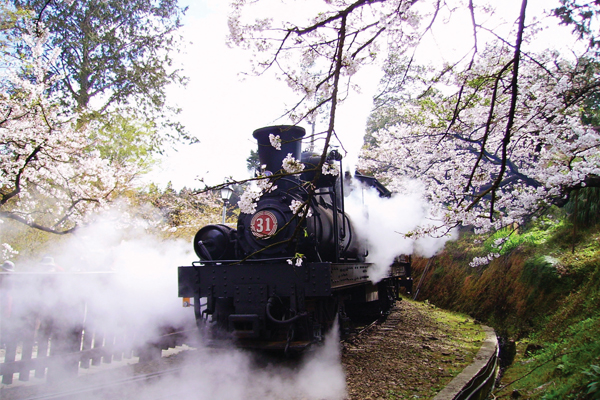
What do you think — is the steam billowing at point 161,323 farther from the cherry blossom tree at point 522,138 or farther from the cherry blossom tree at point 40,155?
the cherry blossom tree at point 40,155

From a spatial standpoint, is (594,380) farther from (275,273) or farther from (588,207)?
(588,207)

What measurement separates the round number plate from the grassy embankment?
3529mm

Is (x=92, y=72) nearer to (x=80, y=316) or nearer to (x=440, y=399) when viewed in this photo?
(x=80, y=316)

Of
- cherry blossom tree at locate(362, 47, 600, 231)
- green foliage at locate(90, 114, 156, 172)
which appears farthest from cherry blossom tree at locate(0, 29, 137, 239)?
cherry blossom tree at locate(362, 47, 600, 231)

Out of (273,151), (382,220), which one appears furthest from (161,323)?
Result: (382,220)

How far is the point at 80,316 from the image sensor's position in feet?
19.7

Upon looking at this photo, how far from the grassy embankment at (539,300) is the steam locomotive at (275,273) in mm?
2580

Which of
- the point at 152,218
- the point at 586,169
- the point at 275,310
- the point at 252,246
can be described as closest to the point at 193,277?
the point at 252,246

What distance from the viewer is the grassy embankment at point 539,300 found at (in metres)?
4.54

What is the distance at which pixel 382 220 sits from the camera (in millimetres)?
8789

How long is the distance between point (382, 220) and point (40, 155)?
8.56 meters

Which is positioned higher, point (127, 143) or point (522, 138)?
point (127, 143)

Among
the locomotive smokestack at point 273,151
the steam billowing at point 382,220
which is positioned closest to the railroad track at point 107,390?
the locomotive smokestack at point 273,151

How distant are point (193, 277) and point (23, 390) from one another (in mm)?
2264
